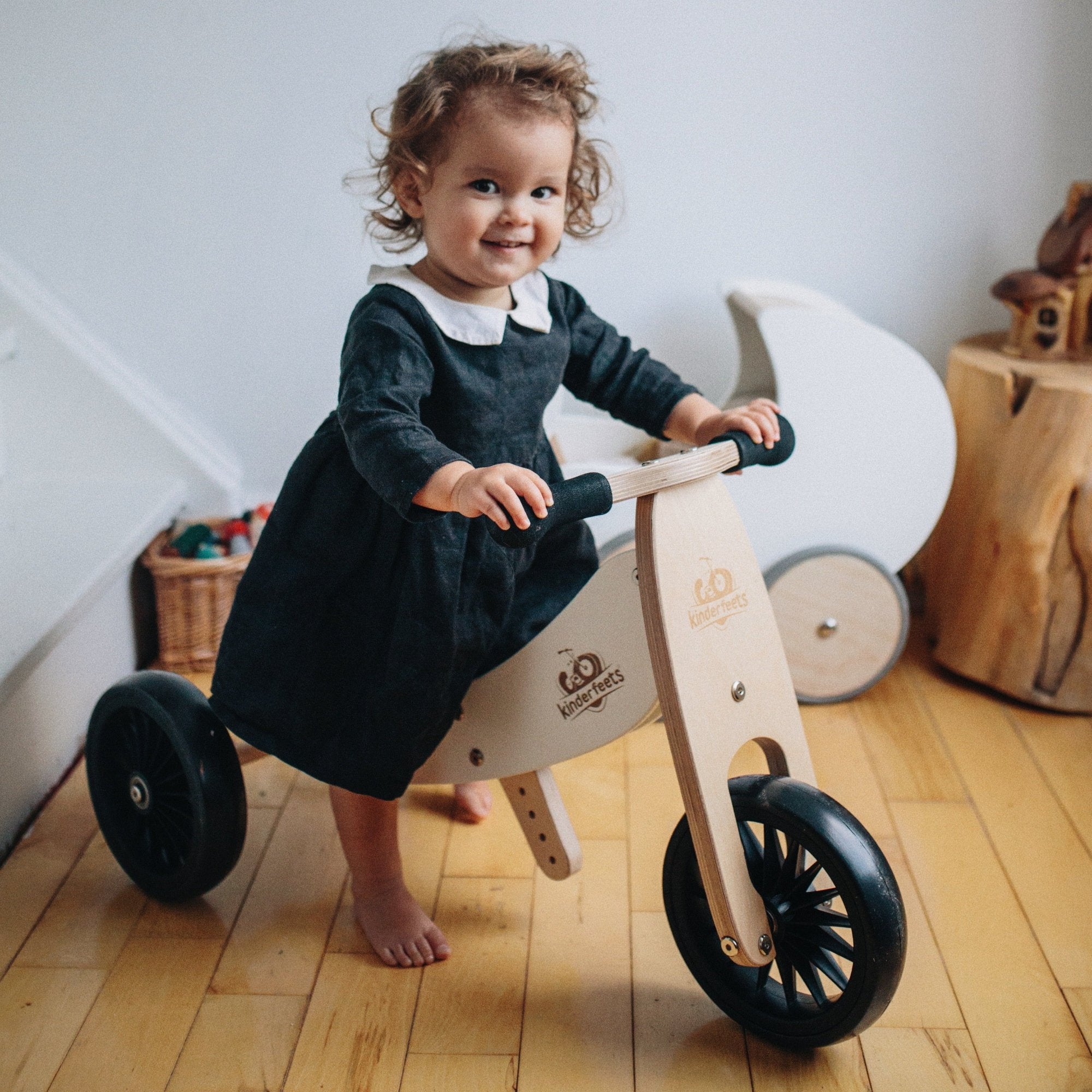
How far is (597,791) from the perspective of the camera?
4.85 ft

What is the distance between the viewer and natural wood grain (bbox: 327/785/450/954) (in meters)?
1.21

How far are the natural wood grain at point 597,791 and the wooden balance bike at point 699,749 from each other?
20 centimetres

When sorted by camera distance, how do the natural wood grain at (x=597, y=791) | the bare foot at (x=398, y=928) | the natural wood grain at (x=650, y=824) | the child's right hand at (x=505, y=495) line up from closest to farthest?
the child's right hand at (x=505, y=495)
the bare foot at (x=398, y=928)
the natural wood grain at (x=650, y=824)
the natural wood grain at (x=597, y=791)

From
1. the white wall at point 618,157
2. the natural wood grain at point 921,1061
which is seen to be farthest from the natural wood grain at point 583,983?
the white wall at point 618,157

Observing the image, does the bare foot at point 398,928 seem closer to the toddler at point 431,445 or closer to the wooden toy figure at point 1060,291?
the toddler at point 431,445

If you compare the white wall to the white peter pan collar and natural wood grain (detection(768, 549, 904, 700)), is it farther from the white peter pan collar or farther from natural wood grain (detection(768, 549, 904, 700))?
the white peter pan collar

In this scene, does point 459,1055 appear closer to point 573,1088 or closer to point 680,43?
point 573,1088

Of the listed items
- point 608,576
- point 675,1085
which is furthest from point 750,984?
point 608,576

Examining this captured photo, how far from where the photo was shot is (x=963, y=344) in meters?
1.76

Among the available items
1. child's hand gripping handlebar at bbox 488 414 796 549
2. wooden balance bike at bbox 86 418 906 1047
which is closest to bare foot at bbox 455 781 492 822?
wooden balance bike at bbox 86 418 906 1047

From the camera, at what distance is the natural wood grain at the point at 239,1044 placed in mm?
1012

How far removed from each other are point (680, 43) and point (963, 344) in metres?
0.63

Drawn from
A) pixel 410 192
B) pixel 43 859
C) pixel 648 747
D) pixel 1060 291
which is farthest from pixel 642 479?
pixel 1060 291

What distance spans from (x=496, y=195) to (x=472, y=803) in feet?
2.48
